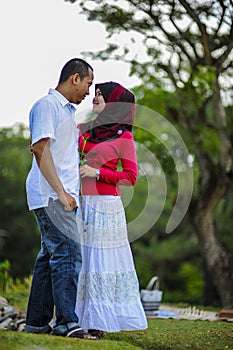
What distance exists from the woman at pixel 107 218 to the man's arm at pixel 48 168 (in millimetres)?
413

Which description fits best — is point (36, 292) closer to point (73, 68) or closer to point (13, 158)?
point (73, 68)

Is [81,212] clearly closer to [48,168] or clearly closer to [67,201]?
[67,201]

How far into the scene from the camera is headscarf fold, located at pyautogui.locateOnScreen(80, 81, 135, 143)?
425 centimetres

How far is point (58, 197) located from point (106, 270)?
29.3 inches

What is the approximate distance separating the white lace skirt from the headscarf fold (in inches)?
17.4

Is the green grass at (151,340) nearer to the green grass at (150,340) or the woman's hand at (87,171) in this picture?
the green grass at (150,340)

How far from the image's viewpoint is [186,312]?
7398 millimetres

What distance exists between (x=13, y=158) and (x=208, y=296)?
1290 centimetres

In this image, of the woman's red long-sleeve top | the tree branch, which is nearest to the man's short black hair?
the woman's red long-sleeve top

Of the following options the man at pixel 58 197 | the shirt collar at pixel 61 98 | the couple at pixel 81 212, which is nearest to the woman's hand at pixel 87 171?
the couple at pixel 81 212

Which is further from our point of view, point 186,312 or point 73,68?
point 186,312

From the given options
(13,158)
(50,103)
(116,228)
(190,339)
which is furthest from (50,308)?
(13,158)

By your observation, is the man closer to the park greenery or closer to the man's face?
the man's face

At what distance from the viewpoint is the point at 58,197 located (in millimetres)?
3736
